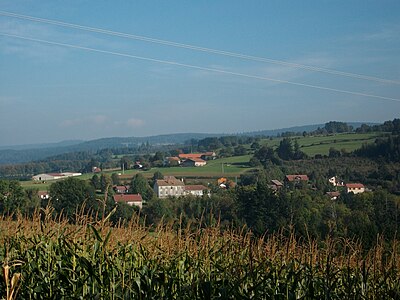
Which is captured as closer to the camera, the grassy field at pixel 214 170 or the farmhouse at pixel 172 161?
the grassy field at pixel 214 170

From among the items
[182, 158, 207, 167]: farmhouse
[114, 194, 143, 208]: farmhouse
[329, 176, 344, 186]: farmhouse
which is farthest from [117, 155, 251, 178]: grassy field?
[114, 194, 143, 208]: farmhouse

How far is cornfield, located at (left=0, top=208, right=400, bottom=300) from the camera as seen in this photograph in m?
4.02

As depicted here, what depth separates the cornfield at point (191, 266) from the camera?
402 centimetres

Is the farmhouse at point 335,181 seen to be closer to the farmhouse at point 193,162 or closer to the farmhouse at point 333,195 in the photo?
the farmhouse at point 333,195

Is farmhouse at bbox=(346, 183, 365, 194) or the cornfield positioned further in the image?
farmhouse at bbox=(346, 183, 365, 194)

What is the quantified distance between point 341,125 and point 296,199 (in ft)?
103

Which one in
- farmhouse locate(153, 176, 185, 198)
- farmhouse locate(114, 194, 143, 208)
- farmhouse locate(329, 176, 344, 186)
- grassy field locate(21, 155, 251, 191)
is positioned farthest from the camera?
grassy field locate(21, 155, 251, 191)

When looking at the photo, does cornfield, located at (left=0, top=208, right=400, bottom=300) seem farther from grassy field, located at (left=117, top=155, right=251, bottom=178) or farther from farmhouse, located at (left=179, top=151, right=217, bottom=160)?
farmhouse, located at (left=179, top=151, right=217, bottom=160)

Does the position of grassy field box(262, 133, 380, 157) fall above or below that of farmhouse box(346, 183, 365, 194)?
above

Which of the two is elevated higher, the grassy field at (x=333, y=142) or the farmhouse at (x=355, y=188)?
the grassy field at (x=333, y=142)

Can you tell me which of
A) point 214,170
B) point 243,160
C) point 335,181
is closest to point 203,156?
point 243,160

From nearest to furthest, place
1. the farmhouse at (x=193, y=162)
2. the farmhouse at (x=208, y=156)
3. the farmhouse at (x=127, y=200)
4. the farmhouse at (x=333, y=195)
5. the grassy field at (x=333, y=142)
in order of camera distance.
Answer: the farmhouse at (x=127, y=200)
the farmhouse at (x=333, y=195)
the grassy field at (x=333, y=142)
the farmhouse at (x=193, y=162)
the farmhouse at (x=208, y=156)

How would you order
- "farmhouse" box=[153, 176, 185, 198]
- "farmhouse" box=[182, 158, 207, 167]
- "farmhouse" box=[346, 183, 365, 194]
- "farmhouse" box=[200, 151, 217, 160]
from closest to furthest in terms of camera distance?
"farmhouse" box=[346, 183, 365, 194] → "farmhouse" box=[153, 176, 185, 198] → "farmhouse" box=[182, 158, 207, 167] → "farmhouse" box=[200, 151, 217, 160]

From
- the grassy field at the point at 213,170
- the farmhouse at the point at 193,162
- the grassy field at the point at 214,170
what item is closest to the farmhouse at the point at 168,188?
the grassy field at the point at 213,170
